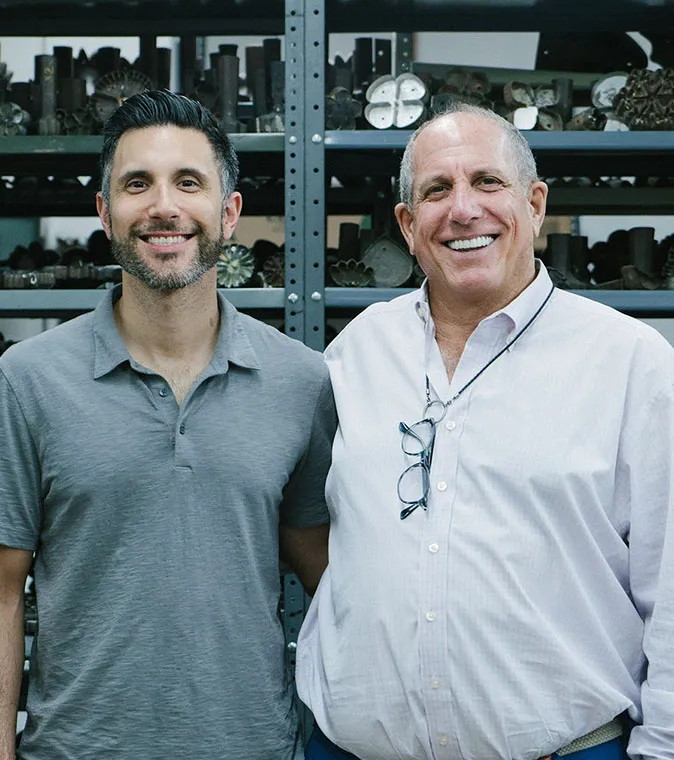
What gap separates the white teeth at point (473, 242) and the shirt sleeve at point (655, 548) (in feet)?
1.12

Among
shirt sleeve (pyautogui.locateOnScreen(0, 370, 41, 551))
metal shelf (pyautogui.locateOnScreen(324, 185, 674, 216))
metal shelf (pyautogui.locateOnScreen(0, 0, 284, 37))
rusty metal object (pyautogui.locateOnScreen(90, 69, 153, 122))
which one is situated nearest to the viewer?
shirt sleeve (pyautogui.locateOnScreen(0, 370, 41, 551))

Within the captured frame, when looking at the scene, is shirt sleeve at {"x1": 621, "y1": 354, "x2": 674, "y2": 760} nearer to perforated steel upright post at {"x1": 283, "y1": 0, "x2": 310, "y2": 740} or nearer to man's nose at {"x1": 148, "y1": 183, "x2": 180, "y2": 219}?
man's nose at {"x1": 148, "y1": 183, "x2": 180, "y2": 219}

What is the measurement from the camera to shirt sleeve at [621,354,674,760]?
4.36 ft

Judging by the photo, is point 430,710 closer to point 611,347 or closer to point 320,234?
point 611,347

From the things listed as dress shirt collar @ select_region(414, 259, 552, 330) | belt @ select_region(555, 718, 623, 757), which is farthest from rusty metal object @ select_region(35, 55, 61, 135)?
belt @ select_region(555, 718, 623, 757)

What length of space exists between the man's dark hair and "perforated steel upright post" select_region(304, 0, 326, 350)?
2.44ft

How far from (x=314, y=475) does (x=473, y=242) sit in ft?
1.56

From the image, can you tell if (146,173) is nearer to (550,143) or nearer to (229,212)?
(229,212)

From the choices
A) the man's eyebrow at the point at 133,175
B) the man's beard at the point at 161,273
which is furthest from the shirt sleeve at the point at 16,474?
the man's eyebrow at the point at 133,175

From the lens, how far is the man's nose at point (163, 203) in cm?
152

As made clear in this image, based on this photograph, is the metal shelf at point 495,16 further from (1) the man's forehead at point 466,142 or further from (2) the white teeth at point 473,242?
(2) the white teeth at point 473,242

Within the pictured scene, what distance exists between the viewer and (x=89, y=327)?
158 cm

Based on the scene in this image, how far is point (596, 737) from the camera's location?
137cm

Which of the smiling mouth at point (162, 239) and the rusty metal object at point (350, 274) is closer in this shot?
the smiling mouth at point (162, 239)
